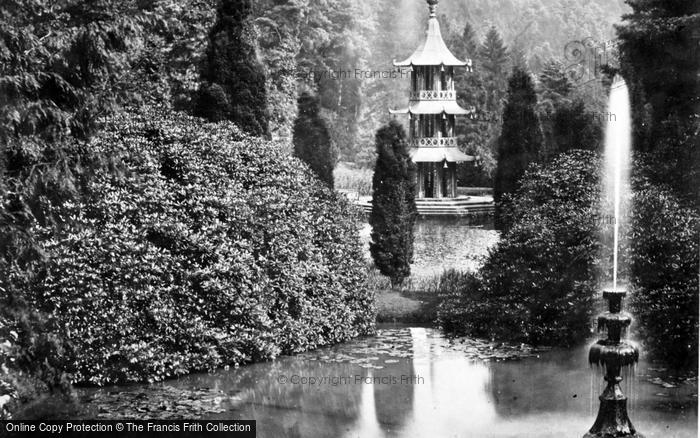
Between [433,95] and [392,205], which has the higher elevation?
[433,95]

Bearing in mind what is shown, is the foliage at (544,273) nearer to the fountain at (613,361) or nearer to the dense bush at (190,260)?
the dense bush at (190,260)

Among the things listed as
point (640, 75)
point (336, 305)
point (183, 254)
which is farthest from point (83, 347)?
point (640, 75)

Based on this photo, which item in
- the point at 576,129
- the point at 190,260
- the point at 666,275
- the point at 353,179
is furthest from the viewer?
the point at 353,179

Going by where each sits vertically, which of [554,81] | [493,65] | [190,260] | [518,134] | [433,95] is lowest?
[190,260]

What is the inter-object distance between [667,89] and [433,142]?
8.30m

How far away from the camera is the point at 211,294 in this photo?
41.8 ft

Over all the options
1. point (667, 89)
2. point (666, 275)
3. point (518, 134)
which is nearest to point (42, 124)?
point (666, 275)

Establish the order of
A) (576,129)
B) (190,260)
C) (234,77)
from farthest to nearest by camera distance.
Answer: (576,129)
(234,77)
(190,260)

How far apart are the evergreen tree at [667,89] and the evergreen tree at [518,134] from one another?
2512 mm

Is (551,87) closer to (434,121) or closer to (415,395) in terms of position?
(434,121)

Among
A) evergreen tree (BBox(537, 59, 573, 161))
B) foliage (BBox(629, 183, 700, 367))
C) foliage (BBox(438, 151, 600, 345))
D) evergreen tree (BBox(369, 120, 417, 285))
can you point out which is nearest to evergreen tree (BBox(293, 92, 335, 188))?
evergreen tree (BBox(369, 120, 417, 285))

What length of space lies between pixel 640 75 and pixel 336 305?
6.00 m

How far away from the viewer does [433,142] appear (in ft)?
77.0

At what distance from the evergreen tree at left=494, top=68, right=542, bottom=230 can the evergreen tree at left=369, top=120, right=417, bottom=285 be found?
5.67ft
